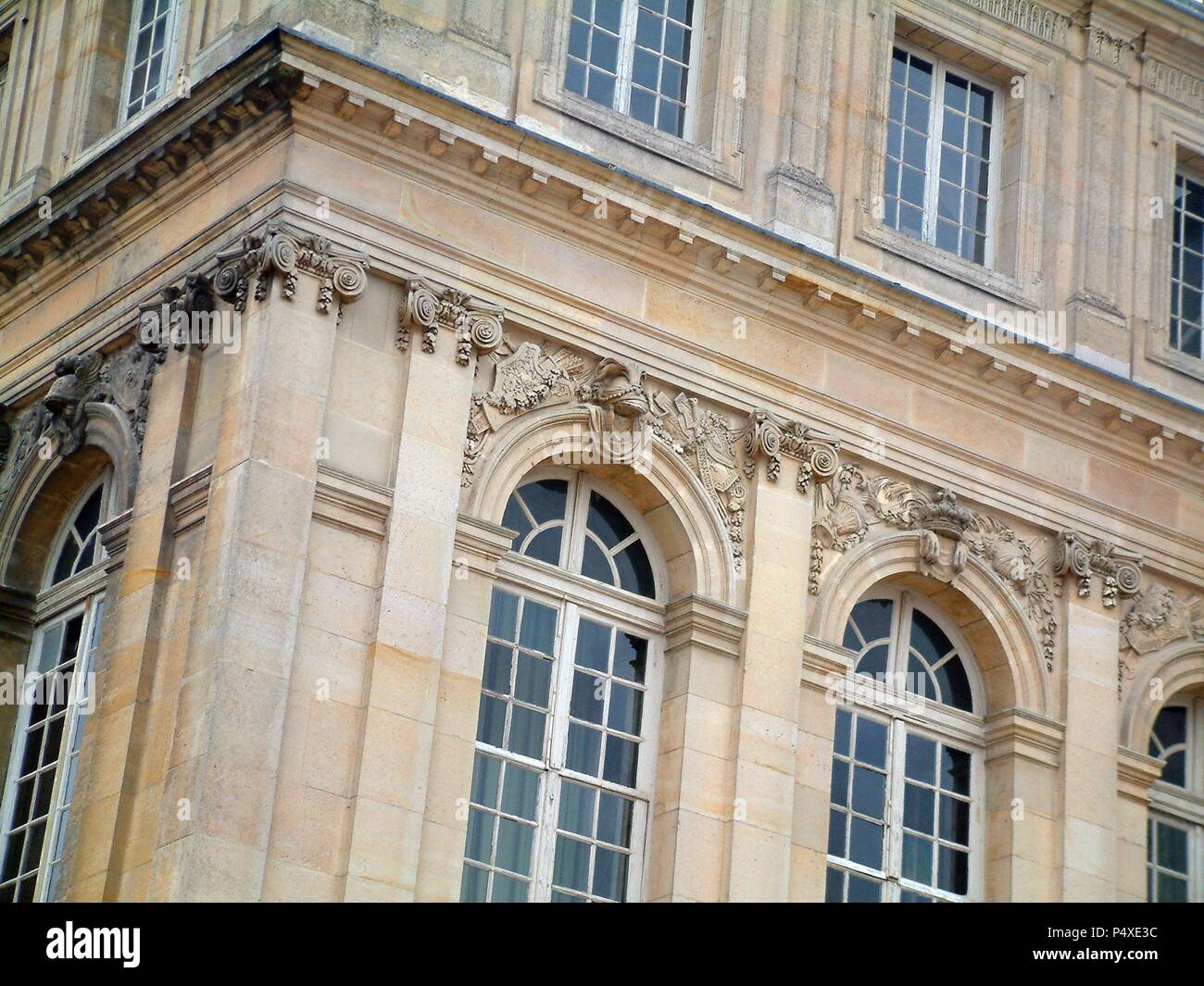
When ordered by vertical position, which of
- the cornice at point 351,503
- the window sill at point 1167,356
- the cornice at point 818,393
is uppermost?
the window sill at point 1167,356

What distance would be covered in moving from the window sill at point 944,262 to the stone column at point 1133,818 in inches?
157

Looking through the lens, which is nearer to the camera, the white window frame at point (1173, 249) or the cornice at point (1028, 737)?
the cornice at point (1028, 737)

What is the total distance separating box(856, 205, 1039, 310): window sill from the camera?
973 inches

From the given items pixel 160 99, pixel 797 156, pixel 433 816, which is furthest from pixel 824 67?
pixel 433 816

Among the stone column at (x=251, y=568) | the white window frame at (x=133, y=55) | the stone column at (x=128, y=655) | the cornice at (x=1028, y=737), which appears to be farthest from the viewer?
the white window frame at (x=133, y=55)

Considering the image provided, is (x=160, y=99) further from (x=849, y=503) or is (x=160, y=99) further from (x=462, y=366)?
(x=849, y=503)

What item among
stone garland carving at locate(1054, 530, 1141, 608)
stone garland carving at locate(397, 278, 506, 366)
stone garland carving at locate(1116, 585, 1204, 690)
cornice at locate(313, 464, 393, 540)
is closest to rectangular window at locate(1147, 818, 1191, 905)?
stone garland carving at locate(1116, 585, 1204, 690)

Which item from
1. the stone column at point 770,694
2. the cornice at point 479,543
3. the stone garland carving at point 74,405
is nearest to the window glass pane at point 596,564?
the stone column at point 770,694

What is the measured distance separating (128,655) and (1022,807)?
7.48 m

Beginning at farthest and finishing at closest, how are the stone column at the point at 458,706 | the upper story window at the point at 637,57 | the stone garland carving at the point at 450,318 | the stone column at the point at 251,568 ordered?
the upper story window at the point at 637,57, the stone garland carving at the point at 450,318, the stone column at the point at 458,706, the stone column at the point at 251,568

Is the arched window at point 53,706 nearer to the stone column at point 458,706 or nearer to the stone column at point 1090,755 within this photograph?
the stone column at point 458,706

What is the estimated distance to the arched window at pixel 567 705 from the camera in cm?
2175

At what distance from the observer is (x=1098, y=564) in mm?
24969

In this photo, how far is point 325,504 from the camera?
21.1 m
